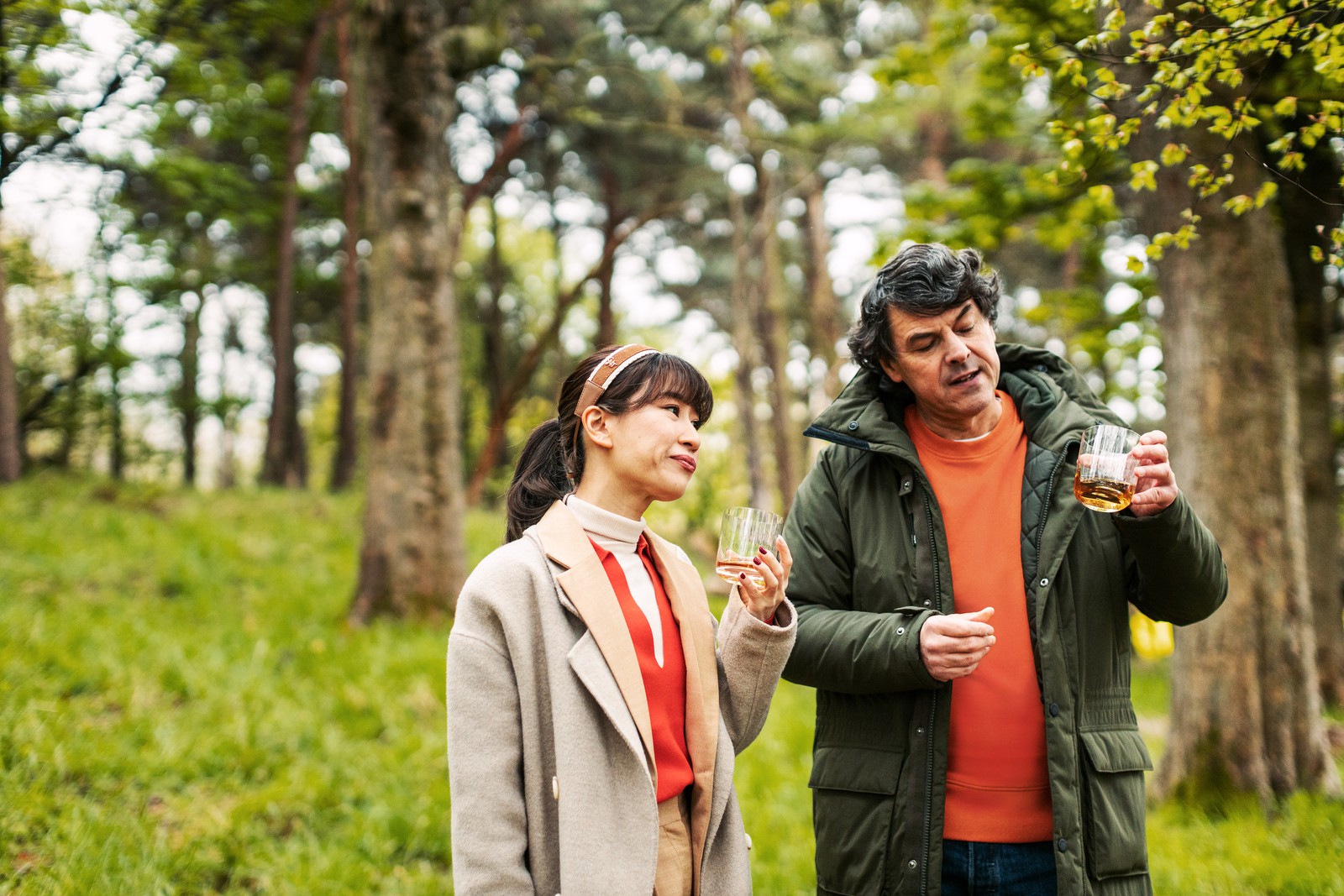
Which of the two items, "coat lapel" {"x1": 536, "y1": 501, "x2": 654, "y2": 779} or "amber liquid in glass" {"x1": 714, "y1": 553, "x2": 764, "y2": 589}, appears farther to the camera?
"amber liquid in glass" {"x1": 714, "y1": 553, "x2": 764, "y2": 589}

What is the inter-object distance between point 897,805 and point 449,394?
6.23m

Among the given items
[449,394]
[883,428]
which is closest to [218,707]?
[449,394]

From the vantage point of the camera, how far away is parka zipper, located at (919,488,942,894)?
7.02ft

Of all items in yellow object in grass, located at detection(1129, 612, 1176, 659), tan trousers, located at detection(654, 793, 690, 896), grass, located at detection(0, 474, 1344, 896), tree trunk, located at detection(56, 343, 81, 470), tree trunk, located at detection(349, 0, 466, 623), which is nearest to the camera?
tan trousers, located at detection(654, 793, 690, 896)

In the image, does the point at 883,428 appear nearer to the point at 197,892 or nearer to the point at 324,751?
the point at 197,892

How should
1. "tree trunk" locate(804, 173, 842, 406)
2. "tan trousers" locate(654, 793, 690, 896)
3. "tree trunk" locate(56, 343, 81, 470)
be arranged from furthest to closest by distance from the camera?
"tree trunk" locate(804, 173, 842, 406), "tree trunk" locate(56, 343, 81, 470), "tan trousers" locate(654, 793, 690, 896)

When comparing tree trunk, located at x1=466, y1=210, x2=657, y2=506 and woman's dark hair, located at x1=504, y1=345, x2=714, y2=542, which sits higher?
tree trunk, located at x1=466, y1=210, x2=657, y2=506

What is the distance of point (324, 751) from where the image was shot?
543cm

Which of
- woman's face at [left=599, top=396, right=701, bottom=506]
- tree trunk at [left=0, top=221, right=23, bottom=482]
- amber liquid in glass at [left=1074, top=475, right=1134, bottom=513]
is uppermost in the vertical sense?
tree trunk at [left=0, top=221, right=23, bottom=482]

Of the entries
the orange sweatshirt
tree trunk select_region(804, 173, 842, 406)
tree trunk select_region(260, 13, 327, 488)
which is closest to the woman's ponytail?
the orange sweatshirt

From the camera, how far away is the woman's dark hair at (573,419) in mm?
2184

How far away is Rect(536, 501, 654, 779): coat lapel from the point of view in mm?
1924

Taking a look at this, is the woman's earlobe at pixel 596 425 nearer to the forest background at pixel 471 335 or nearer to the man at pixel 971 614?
the man at pixel 971 614

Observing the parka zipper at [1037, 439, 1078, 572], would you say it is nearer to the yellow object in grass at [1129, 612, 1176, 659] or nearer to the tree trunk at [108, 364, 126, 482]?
the yellow object in grass at [1129, 612, 1176, 659]
